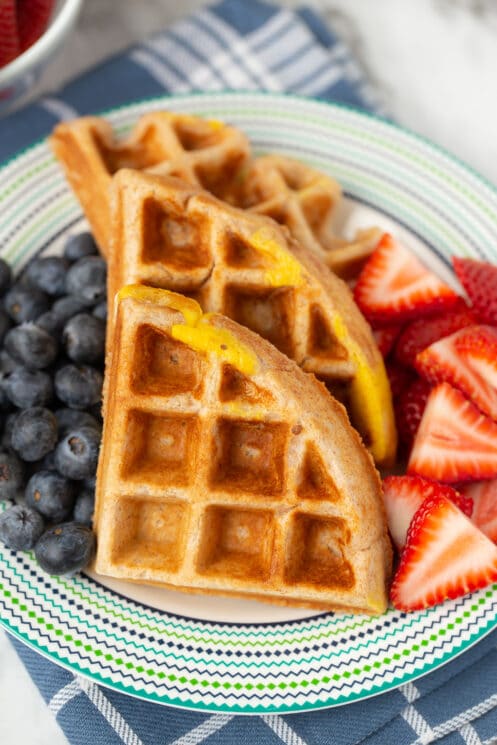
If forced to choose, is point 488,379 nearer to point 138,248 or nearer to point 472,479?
point 472,479

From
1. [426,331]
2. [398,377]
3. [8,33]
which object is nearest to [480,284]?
[426,331]

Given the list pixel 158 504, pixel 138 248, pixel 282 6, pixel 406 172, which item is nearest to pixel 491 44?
pixel 282 6

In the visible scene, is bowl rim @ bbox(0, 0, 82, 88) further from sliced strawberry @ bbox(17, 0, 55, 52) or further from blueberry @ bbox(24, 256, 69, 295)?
blueberry @ bbox(24, 256, 69, 295)

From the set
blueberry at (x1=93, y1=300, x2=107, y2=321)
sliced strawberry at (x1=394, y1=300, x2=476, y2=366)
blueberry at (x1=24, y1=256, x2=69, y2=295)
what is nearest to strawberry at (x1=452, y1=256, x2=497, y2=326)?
sliced strawberry at (x1=394, y1=300, x2=476, y2=366)

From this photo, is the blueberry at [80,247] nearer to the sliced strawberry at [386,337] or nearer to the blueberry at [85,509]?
the blueberry at [85,509]

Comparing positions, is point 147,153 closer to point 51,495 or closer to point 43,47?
point 43,47
